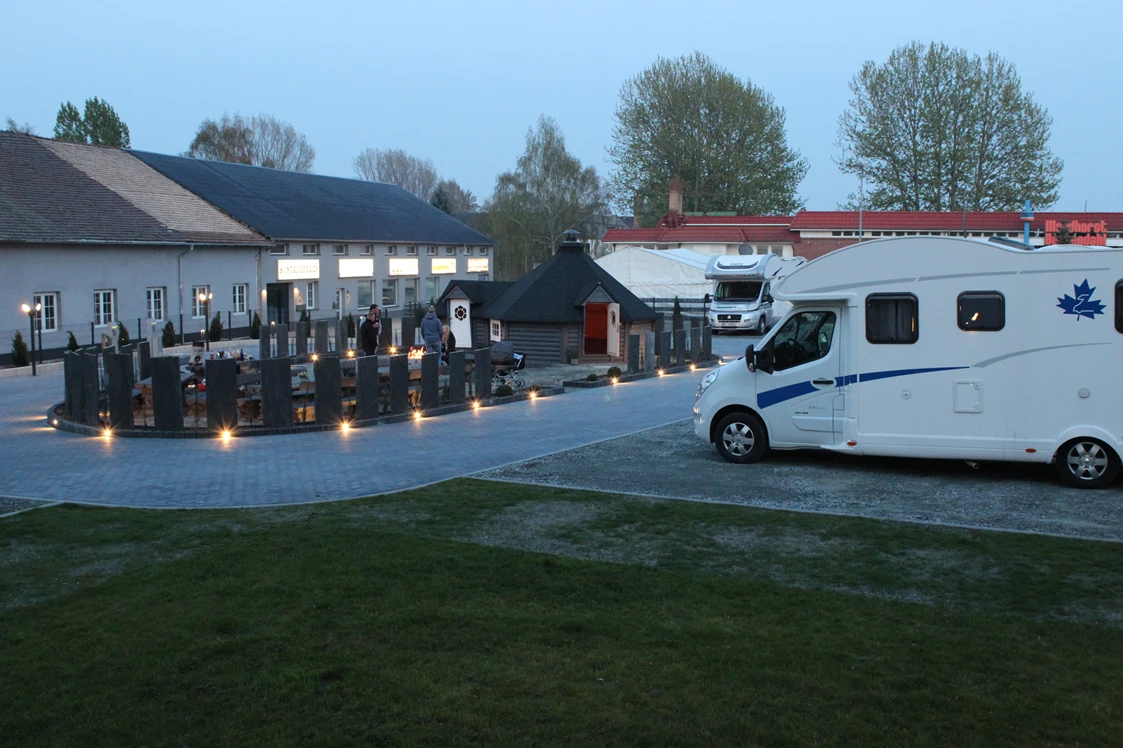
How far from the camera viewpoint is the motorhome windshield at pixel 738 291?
41.4 m

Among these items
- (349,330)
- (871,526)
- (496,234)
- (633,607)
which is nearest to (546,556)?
(633,607)

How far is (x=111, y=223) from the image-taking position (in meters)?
36.2

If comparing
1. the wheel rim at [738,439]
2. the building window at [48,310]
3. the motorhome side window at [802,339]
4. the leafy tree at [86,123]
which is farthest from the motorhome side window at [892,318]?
the leafy tree at [86,123]

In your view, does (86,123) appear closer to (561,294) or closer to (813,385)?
(561,294)

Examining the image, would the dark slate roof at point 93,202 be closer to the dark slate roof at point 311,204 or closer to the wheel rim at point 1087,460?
the dark slate roof at point 311,204

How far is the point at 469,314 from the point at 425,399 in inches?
451

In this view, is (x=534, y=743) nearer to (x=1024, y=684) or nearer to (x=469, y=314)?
(x=1024, y=684)

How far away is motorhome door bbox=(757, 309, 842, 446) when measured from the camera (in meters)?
13.5

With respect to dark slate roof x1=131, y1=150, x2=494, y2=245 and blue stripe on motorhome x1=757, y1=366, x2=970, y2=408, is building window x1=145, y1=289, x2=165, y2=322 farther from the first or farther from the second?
blue stripe on motorhome x1=757, y1=366, x2=970, y2=408

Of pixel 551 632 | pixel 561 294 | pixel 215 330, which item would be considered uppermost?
pixel 561 294

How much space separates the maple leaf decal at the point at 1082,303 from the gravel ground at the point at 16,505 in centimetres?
1181

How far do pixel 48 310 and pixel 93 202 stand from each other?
5.48 meters

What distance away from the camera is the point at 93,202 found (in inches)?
1453

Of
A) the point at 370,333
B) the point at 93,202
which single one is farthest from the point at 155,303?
the point at 370,333
